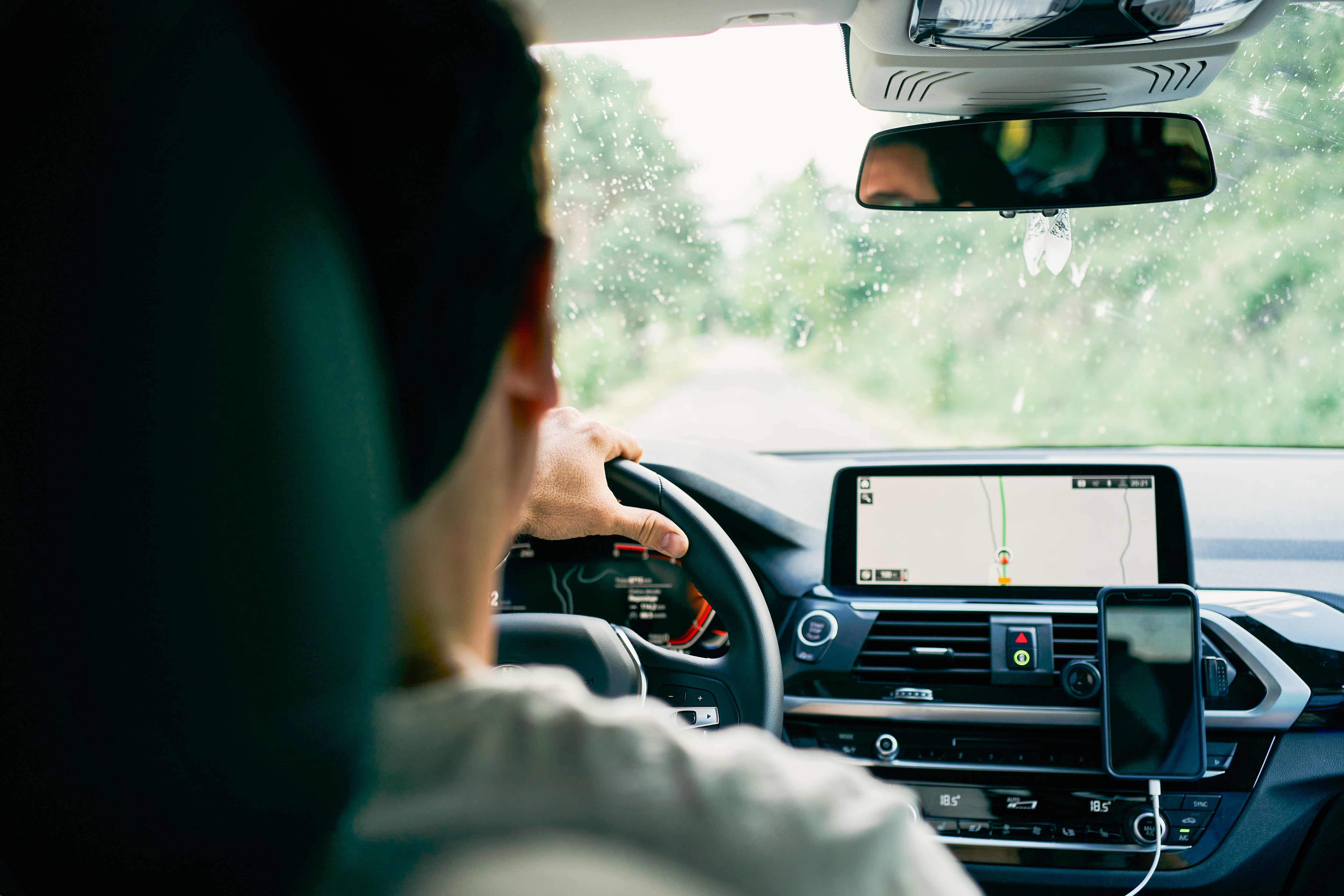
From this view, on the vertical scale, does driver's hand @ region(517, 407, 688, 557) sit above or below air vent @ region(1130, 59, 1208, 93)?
below

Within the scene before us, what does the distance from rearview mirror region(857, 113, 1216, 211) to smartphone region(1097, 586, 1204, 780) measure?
1045 millimetres

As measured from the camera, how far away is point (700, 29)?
2.22m

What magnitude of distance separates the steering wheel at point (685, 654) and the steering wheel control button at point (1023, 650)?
0.70 meters

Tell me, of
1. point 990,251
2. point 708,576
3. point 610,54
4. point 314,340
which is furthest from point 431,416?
point 990,251

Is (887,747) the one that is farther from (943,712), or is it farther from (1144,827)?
(1144,827)

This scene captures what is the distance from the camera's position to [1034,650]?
2.64 metres

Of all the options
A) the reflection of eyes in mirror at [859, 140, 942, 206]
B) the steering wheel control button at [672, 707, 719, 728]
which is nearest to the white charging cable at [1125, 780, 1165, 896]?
the steering wheel control button at [672, 707, 719, 728]

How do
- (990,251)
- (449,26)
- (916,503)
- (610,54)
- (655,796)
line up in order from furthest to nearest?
1. (990,251)
2. (916,503)
3. (610,54)
4. (449,26)
5. (655,796)

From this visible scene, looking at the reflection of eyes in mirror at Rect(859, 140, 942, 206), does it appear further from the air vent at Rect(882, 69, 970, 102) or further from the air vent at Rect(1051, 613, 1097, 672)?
the air vent at Rect(1051, 613, 1097, 672)

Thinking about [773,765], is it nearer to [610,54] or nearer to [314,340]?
[314,340]

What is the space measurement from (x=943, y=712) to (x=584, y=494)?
1.18 meters

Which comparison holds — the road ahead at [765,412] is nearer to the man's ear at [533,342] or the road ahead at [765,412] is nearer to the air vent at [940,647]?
the air vent at [940,647]

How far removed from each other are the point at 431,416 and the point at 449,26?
284 mm

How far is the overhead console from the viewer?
2607 millimetres
